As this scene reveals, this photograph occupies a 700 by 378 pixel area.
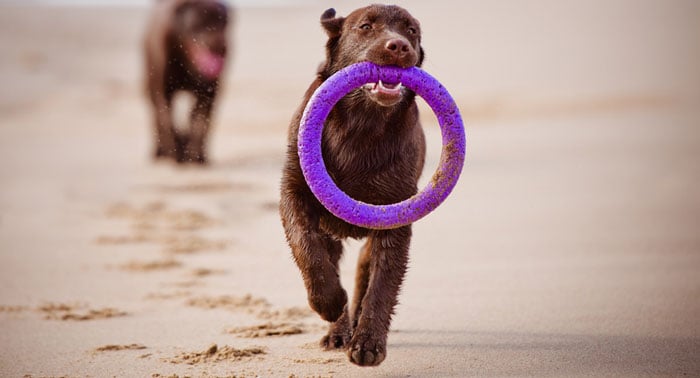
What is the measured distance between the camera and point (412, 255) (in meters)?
7.02

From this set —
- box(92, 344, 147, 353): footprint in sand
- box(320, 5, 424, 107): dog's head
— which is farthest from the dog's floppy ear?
box(92, 344, 147, 353): footprint in sand

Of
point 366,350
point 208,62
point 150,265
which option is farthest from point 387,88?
point 208,62

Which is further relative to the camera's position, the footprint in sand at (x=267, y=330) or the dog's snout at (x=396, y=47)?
the footprint in sand at (x=267, y=330)

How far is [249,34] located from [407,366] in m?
44.3

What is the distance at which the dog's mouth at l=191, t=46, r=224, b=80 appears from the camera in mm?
11977

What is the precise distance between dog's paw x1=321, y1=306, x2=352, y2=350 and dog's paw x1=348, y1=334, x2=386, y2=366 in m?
0.50

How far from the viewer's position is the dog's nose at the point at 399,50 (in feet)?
13.9

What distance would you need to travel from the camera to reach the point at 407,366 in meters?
4.26

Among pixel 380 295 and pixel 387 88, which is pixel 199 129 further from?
pixel 380 295

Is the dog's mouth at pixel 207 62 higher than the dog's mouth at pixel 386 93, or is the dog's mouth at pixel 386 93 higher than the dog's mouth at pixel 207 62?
the dog's mouth at pixel 207 62

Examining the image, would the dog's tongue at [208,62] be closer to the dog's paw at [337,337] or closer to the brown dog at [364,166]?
the brown dog at [364,166]

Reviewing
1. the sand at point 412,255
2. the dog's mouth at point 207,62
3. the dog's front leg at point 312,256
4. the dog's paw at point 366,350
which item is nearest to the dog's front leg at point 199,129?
the sand at point 412,255

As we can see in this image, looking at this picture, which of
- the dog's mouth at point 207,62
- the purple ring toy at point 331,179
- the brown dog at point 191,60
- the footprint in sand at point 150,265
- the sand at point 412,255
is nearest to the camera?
the purple ring toy at point 331,179

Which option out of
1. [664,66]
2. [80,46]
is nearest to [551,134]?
[664,66]
